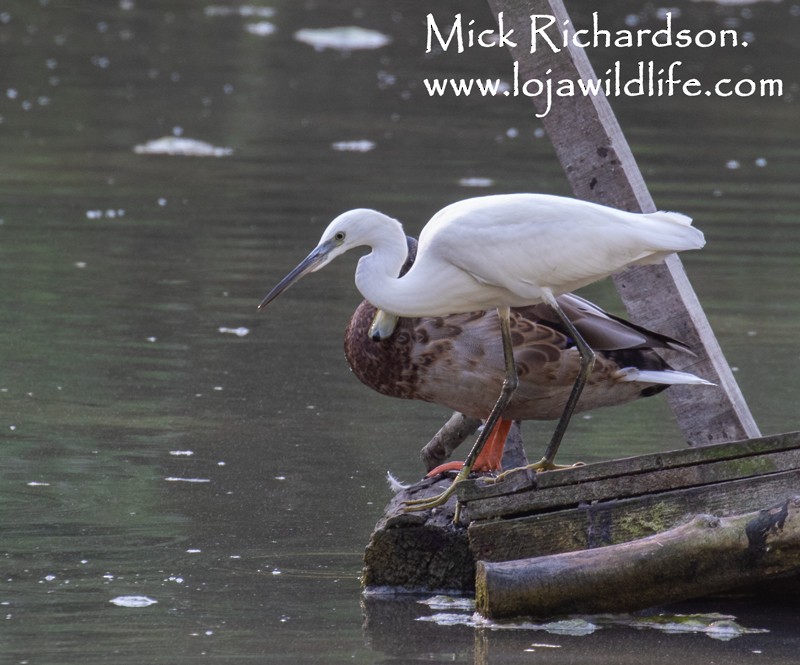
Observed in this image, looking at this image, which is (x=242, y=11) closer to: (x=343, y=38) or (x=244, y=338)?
(x=343, y=38)

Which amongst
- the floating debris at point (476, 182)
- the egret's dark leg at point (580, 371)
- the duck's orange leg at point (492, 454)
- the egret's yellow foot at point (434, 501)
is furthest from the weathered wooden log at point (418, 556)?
the floating debris at point (476, 182)

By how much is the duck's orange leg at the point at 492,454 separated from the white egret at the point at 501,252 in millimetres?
388

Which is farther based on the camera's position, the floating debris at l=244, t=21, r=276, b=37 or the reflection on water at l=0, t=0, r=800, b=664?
the floating debris at l=244, t=21, r=276, b=37

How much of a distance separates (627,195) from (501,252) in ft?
2.83

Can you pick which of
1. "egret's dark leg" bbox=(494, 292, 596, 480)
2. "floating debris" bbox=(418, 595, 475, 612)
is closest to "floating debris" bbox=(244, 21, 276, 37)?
"egret's dark leg" bbox=(494, 292, 596, 480)

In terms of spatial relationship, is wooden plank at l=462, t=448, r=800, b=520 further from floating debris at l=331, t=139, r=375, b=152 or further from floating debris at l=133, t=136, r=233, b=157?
floating debris at l=331, t=139, r=375, b=152

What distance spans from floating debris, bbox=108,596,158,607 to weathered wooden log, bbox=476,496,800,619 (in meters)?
1.12

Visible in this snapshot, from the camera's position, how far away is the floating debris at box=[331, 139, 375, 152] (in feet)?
56.5

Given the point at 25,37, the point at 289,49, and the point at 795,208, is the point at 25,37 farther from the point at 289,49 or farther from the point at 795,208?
the point at 795,208

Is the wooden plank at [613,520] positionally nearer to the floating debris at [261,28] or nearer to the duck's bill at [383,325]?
the duck's bill at [383,325]

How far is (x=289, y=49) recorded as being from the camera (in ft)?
85.8

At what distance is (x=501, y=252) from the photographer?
19.4 feet

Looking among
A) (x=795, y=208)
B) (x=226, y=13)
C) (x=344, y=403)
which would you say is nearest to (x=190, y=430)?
(x=344, y=403)

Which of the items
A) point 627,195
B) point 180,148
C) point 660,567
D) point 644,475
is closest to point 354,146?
point 180,148
